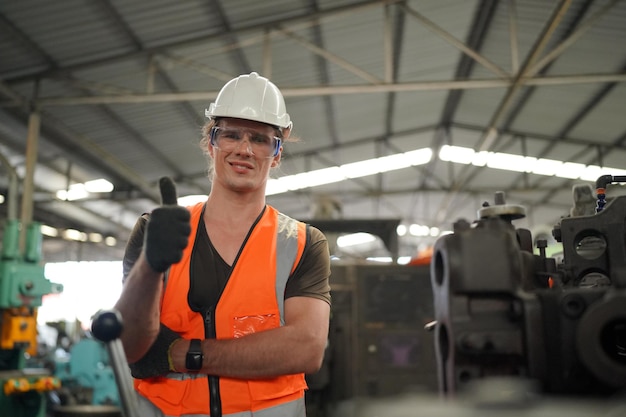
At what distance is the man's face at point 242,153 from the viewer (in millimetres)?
1554

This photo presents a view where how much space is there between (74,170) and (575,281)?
9.06m

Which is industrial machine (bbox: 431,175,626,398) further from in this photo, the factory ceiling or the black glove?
the factory ceiling

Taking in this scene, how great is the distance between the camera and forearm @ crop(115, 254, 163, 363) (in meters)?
1.22

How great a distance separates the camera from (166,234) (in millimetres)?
1046

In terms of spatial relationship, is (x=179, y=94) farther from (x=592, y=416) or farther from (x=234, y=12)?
(x=592, y=416)

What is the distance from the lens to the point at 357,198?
13156mm

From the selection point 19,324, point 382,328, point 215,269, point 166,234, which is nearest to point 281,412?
point 215,269

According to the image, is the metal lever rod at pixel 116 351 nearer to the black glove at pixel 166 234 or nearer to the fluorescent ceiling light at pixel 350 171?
the black glove at pixel 166 234

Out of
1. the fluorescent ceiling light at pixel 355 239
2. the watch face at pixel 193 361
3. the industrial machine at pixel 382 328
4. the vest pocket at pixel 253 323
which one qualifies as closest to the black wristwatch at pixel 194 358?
the watch face at pixel 193 361

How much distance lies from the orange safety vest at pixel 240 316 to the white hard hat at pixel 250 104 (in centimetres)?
29

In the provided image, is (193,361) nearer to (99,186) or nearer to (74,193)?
(74,193)

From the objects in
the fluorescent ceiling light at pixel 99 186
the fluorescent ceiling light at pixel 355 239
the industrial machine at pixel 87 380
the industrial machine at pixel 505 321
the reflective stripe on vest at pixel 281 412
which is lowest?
the industrial machine at pixel 87 380

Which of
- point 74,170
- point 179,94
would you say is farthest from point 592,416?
point 74,170

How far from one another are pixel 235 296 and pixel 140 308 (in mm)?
258
